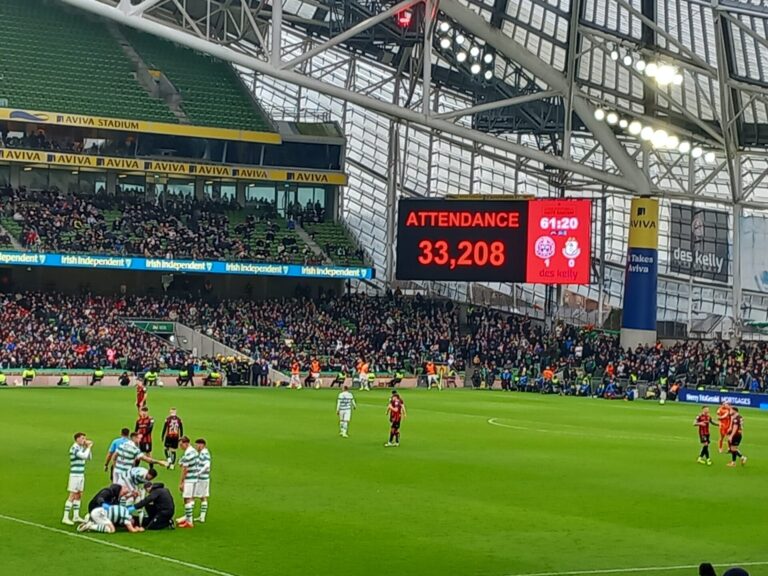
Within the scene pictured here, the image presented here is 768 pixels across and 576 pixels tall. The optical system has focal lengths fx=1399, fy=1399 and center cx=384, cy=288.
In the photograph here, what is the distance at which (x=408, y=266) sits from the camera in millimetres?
70188

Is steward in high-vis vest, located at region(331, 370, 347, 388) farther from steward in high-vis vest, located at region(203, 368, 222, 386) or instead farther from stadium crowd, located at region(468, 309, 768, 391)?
stadium crowd, located at region(468, 309, 768, 391)

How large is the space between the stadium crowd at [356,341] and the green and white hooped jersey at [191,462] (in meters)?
42.3

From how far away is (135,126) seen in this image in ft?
256

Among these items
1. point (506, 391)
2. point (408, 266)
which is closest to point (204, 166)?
point (408, 266)

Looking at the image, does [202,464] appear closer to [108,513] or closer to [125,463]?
[125,463]

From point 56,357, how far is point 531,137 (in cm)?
3433

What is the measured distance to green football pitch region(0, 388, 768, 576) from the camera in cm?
1945

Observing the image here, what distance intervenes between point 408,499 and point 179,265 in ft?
168

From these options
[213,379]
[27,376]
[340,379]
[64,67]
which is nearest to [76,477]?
[27,376]

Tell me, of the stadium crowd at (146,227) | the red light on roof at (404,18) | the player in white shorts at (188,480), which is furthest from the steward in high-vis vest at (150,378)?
the player in white shorts at (188,480)

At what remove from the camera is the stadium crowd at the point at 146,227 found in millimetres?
74562

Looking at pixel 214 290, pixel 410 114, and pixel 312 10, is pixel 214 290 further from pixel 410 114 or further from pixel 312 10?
pixel 410 114

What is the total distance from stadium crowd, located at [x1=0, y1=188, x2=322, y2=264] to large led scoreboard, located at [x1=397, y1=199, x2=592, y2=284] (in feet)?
37.3

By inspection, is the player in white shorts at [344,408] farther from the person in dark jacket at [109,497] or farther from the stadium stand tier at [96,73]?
the stadium stand tier at [96,73]
